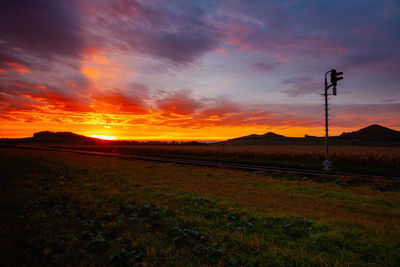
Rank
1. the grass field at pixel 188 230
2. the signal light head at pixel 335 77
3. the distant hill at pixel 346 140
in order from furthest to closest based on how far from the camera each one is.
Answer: the distant hill at pixel 346 140 → the signal light head at pixel 335 77 → the grass field at pixel 188 230

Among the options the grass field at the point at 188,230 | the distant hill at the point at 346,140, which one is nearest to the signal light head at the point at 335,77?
the grass field at the point at 188,230

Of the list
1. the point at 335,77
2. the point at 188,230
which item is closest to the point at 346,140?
the point at 335,77

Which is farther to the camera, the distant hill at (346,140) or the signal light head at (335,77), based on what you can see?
the distant hill at (346,140)

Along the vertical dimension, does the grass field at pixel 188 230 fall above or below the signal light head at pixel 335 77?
below

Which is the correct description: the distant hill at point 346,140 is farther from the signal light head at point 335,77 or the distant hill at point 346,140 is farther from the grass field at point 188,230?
the grass field at point 188,230

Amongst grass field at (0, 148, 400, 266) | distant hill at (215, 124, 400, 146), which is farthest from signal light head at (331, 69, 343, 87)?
distant hill at (215, 124, 400, 146)

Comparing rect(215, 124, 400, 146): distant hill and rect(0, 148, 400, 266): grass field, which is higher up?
rect(215, 124, 400, 146): distant hill

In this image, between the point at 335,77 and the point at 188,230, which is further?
the point at 335,77

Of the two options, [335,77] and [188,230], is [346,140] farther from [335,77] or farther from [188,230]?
[188,230]

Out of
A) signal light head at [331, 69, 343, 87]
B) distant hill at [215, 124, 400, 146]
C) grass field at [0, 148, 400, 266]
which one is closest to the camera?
grass field at [0, 148, 400, 266]

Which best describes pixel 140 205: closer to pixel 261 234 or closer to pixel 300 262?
pixel 261 234

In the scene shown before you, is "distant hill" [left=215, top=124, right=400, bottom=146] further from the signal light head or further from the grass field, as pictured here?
the grass field

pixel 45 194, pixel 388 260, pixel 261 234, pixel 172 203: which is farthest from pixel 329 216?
pixel 45 194

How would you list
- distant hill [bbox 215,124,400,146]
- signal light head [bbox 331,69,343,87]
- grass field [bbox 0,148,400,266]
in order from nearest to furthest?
grass field [bbox 0,148,400,266] → signal light head [bbox 331,69,343,87] → distant hill [bbox 215,124,400,146]
